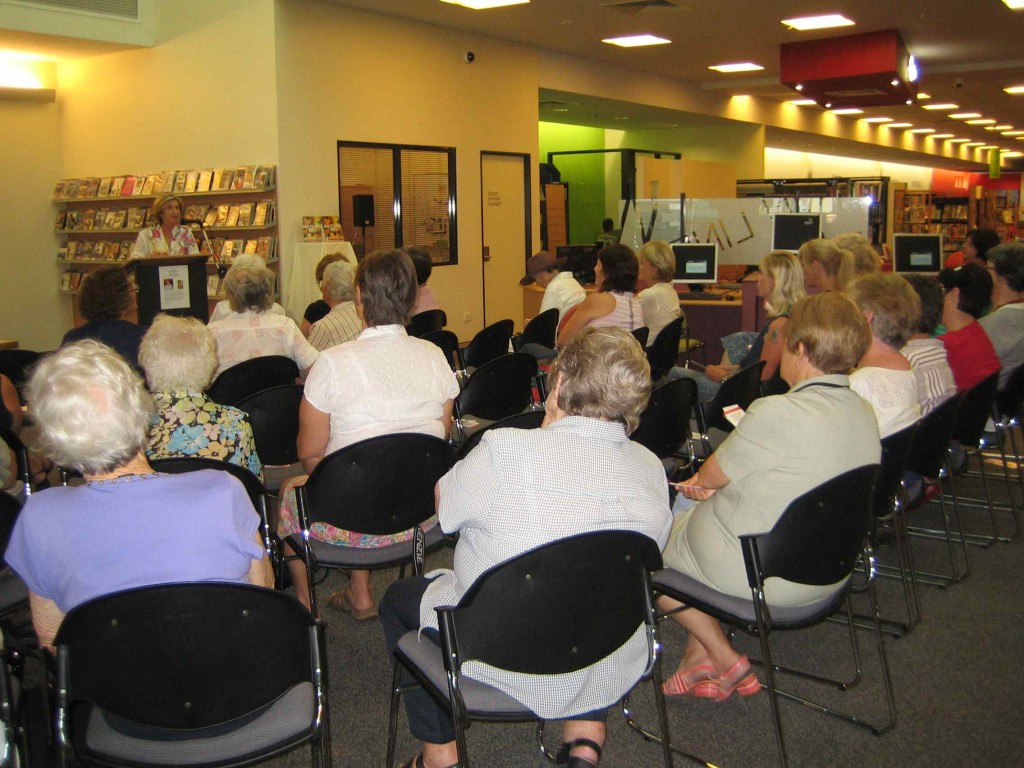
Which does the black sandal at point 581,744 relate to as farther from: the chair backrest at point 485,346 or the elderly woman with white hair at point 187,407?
the chair backrest at point 485,346

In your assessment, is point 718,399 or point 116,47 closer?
point 718,399

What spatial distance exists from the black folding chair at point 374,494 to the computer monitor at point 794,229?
684 cm

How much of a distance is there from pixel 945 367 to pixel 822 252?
151cm

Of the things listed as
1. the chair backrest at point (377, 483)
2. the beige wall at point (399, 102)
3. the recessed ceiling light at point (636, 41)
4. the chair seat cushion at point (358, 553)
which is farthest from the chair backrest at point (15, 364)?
the recessed ceiling light at point (636, 41)

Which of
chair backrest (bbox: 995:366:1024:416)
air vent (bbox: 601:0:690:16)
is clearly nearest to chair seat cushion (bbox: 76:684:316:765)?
chair backrest (bbox: 995:366:1024:416)

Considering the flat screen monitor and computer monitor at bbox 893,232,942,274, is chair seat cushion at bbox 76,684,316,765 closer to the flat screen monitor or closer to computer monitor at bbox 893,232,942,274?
computer monitor at bbox 893,232,942,274

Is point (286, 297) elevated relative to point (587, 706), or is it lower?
elevated

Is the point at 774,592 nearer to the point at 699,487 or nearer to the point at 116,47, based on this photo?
the point at 699,487

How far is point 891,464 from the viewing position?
9.46ft

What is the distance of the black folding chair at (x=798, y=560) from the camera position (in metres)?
2.32

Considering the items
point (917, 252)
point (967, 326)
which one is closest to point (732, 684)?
→ point (967, 326)

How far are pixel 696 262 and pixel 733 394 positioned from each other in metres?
4.66

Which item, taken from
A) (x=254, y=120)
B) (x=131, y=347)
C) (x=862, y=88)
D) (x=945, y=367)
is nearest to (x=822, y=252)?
(x=945, y=367)

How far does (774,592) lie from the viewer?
2.49 meters
